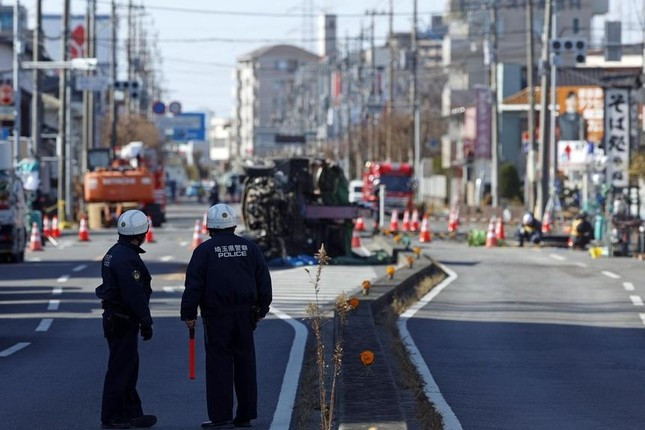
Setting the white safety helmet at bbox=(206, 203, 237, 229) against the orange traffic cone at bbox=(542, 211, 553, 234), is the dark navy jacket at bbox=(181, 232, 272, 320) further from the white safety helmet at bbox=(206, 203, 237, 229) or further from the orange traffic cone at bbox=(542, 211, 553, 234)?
the orange traffic cone at bbox=(542, 211, 553, 234)

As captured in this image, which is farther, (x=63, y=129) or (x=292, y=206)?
(x=63, y=129)

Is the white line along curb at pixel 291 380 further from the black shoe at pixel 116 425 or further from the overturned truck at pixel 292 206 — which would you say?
the overturned truck at pixel 292 206

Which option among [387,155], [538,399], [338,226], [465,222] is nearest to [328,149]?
[387,155]

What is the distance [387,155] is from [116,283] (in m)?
94.6

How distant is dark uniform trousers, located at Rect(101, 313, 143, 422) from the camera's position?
455 inches

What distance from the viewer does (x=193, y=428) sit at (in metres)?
11.7

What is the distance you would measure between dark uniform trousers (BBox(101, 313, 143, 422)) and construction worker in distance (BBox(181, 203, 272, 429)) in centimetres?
58

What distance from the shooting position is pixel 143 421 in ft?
38.1

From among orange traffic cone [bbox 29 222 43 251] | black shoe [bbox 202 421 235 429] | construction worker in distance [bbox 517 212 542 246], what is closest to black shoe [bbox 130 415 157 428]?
black shoe [bbox 202 421 235 429]

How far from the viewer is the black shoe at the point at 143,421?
11.6 metres

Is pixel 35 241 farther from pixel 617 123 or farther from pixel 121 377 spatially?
pixel 121 377

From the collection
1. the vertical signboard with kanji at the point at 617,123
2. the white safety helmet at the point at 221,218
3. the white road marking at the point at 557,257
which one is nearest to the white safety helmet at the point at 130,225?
the white safety helmet at the point at 221,218

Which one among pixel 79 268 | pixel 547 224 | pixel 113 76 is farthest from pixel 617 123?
pixel 113 76

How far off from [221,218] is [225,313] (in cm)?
69
